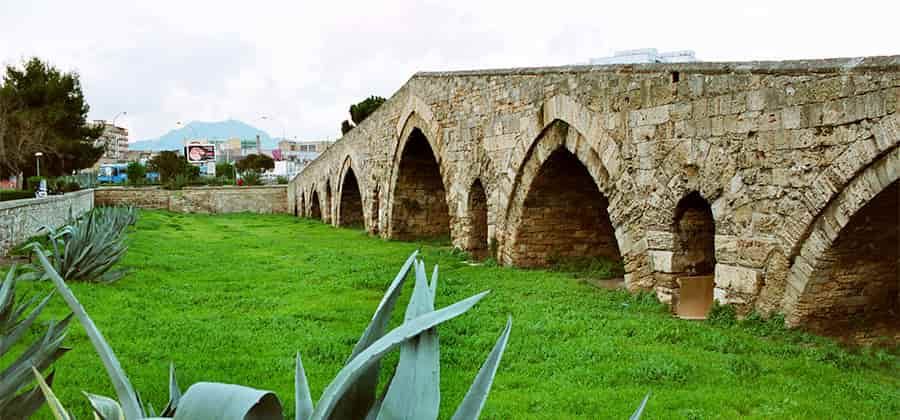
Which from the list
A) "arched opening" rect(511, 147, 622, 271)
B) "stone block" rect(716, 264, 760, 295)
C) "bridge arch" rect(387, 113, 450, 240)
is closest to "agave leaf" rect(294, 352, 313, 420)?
"stone block" rect(716, 264, 760, 295)

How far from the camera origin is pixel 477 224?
1341 centimetres

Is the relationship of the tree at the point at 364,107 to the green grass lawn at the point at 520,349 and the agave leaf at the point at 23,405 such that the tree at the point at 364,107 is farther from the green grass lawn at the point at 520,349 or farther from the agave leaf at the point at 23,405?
the agave leaf at the point at 23,405

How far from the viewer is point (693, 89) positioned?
756cm

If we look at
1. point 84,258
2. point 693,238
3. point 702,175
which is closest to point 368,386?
point 702,175

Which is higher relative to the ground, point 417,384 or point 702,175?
point 702,175

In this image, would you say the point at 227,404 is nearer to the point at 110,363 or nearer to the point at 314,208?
the point at 110,363

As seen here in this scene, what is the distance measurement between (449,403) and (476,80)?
28.4 ft

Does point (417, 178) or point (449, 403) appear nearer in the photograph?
point (449, 403)

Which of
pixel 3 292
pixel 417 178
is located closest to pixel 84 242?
pixel 3 292

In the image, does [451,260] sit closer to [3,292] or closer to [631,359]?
[631,359]

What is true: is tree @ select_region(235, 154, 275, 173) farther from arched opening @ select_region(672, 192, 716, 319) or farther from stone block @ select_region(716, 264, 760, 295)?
stone block @ select_region(716, 264, 760, 295)

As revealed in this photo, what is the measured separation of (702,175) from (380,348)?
6488 millimetres

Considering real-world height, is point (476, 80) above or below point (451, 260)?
above

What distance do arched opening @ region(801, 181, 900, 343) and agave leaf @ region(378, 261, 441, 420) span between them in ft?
17.1
